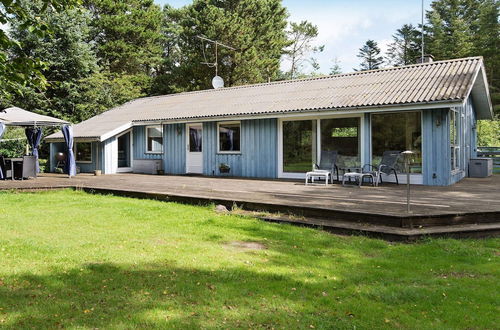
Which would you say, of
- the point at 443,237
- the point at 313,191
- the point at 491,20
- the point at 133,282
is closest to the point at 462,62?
the point at 313,191

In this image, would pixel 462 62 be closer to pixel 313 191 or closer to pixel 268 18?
pixel 313 191

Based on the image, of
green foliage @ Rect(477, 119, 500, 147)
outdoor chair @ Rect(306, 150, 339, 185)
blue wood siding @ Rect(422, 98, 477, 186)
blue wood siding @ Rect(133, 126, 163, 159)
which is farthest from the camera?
green foliage @ Rect(477, 119, 500, 147)

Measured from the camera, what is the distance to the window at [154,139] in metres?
15.8

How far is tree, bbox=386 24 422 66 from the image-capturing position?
1336 inches

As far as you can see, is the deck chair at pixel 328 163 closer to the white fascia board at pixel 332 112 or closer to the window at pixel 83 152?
the white fascia board at pixel 332 112

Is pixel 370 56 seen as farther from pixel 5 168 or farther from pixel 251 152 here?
pixel 5 168

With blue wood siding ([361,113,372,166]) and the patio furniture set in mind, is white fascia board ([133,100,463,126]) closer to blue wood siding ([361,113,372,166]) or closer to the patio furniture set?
blue wood siding ([361,113,372,166])

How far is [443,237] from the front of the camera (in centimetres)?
535

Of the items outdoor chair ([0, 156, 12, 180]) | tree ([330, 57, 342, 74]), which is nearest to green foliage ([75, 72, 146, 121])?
outdoor chair ([0, 156, 12, 180])

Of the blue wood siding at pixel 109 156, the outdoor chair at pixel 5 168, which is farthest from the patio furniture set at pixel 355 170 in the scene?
the outdoor chair at pixel 5 168

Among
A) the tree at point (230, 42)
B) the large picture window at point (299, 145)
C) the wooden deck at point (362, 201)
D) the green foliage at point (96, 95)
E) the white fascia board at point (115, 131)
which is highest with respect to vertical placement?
the tree at point (230, 42)

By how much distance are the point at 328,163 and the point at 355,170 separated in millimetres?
764

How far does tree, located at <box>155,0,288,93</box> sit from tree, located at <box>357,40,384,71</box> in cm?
1551

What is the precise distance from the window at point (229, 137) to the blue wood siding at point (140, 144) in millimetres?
3677
